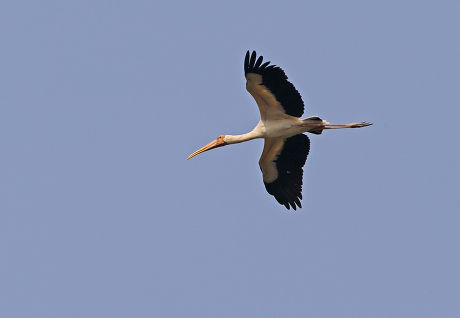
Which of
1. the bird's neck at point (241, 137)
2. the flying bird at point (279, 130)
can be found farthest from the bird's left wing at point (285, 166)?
the bird's neck at point (241, 137)

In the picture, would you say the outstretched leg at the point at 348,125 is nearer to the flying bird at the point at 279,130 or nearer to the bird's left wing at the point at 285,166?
the flying bird at the point at 279,130

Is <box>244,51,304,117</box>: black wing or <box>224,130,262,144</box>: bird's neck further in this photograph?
<box>224,130,262,144</box>: bird's neck

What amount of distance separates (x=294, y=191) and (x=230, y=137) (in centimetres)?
239

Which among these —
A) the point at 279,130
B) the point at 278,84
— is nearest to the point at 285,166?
the point at 279,130

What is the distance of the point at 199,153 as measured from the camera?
32.6 metres

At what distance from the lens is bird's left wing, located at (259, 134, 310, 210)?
3136 cm

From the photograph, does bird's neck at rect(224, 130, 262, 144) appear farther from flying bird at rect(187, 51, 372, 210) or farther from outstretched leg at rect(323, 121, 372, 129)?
outstretched leg at rect(323, 121, 372, 129)

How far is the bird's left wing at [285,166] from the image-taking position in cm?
3136

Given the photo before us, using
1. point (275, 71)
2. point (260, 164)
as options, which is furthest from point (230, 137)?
point (275, 71)

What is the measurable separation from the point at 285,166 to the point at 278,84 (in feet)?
10.2

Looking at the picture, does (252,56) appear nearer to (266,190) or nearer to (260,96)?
(260,96)

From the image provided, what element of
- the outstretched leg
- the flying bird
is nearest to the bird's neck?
the flying bird

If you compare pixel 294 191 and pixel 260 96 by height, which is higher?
pixel 260 96

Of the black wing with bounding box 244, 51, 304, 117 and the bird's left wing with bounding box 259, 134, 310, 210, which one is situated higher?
the black wing with bounding box 244, 51, 304, 117
